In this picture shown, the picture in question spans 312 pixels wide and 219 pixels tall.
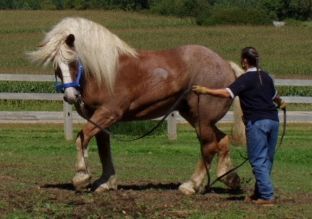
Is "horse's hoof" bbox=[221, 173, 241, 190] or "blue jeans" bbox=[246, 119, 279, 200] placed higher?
"blue jeans" bbox=[246, 119, 279, 200]

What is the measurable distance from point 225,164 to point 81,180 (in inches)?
76.2

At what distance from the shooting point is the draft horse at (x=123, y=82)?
10227 millimetres

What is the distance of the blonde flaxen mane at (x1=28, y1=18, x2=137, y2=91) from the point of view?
10172mm

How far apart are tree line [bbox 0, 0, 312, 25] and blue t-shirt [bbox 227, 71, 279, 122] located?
71.4 m

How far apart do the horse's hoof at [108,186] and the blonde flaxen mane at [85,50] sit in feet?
3.95

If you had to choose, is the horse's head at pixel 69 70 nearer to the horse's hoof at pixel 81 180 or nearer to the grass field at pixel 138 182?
the horse's hoof at pixel 81 180

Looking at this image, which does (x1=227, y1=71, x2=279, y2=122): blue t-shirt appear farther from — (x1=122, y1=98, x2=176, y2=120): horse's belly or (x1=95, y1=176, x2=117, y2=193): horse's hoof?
(x1=95, y1=176, x2=117, y2=193): horse's hoof

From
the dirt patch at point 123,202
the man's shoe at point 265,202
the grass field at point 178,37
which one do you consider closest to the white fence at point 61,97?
the dirt patch at point 123,202

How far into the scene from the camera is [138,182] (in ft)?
38.7

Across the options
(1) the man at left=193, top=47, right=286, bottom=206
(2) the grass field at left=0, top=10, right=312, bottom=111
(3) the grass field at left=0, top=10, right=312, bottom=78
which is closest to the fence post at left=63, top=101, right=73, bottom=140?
(1) the man at left=193, top=47, right=286, bottom=206

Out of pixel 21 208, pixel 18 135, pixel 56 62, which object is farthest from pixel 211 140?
pixel 18 135

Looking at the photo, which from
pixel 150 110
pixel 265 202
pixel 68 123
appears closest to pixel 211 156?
pixel 150 110

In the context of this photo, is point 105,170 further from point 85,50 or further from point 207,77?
point 207,77

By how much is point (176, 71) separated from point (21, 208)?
2942mm
